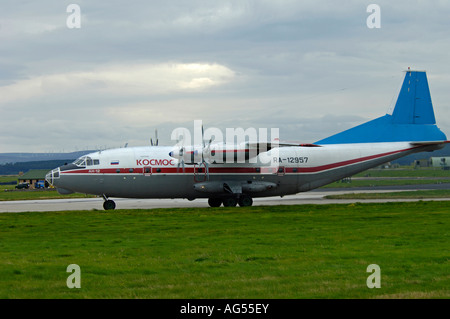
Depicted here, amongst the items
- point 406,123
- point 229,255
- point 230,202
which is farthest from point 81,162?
point 406,123

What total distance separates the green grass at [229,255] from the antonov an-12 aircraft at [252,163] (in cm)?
769

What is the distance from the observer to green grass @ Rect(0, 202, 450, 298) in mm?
12734

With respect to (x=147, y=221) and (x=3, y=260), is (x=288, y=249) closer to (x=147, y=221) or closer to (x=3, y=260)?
(x=3, y=260)

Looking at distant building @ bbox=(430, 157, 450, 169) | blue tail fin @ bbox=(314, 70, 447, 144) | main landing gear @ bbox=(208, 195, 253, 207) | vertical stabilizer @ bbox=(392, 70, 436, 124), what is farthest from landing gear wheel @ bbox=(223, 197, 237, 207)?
distant building @ bbox=(430, 157, 450, 169)

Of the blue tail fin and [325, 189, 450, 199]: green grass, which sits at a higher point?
the blue tail fin

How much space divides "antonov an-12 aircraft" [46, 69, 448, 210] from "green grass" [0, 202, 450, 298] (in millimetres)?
7692

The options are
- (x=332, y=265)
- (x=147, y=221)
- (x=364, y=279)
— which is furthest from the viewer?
(x=147, y=221)

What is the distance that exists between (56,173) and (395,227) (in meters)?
22.8

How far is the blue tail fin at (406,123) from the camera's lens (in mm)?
41469

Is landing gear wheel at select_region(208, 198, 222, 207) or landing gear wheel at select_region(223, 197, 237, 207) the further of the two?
landing gear wheel at select_region(208, 198, 222, 207)

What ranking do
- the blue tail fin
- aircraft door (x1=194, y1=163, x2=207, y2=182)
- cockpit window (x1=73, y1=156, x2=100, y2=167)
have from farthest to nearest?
the blue tail fin, aircraft door (x1=194, y1=163, x2=207, y2=182), cockpit window (x1=73, y1=156, x2=100, y2=167)

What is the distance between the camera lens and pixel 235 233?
2320 centimetres

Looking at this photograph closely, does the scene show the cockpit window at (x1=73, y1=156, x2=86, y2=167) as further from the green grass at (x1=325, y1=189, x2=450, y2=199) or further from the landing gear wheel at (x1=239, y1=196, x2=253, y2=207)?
the green grass at (x1=325, y1=189, x2=450, y2=199)
